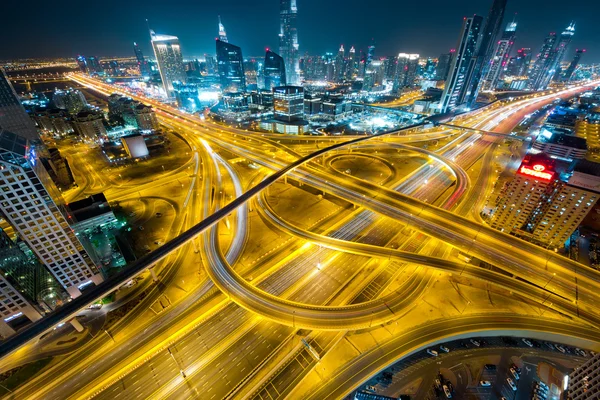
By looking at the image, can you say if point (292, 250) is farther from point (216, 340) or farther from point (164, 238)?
point (164, 238)

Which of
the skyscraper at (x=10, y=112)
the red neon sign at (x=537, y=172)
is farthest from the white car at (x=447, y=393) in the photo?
the skyscraper at (x=10, y=112)

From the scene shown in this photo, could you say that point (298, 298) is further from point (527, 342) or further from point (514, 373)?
point (527, 342)

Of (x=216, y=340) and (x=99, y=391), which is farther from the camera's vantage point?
(x=216, y=340)

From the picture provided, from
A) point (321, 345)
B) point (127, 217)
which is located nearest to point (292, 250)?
point (321, 345)

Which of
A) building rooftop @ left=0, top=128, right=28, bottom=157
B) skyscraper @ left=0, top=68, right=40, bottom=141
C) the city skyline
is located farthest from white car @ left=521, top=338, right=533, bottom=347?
skyscraper @ left=0, top=68, right=40, bottom=141

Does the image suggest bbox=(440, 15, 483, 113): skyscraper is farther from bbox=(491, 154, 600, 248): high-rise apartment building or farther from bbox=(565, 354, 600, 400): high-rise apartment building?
bbox=(565, 354, 600, 400): high-rise apartment building

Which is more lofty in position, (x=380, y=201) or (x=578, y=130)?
(x=578, y=130)

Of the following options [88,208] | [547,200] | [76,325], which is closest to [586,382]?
[547,200]
